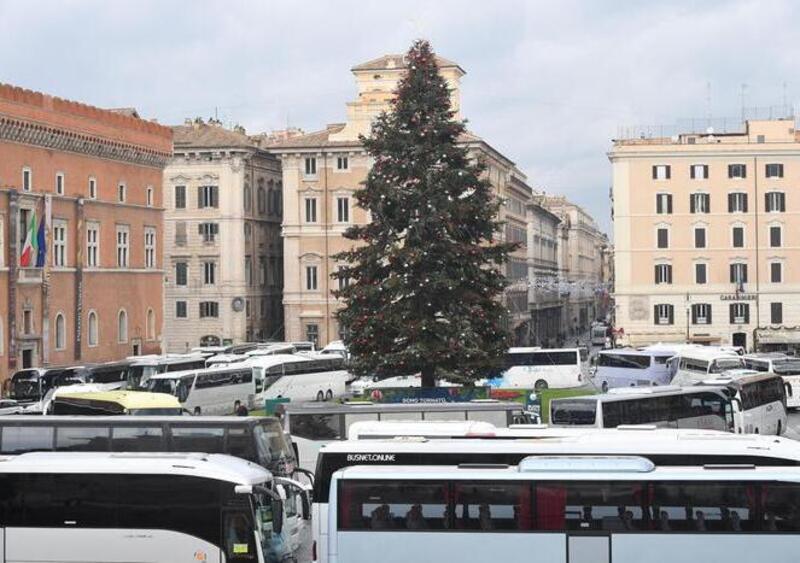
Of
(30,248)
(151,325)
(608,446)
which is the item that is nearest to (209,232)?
(151,325)

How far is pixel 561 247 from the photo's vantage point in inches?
5659

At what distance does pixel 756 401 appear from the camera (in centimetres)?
3962

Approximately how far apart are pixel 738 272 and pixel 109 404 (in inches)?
1798

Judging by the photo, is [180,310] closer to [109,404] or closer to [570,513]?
[109,404]

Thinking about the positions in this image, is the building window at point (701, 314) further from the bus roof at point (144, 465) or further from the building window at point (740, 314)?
the bus roof at point (144, 465)

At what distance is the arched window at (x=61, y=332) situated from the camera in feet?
202

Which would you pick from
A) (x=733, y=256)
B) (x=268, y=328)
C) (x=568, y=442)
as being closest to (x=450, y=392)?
(x=568, y=442)

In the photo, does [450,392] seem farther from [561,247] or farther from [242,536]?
[561,247]

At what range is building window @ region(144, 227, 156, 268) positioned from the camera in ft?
232

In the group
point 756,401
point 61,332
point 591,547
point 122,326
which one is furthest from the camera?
point 122,326

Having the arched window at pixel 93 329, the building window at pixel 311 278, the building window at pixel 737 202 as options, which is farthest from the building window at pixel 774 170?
the arched window at pixel 93 329

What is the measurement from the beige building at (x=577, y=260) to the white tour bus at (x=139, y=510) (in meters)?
103

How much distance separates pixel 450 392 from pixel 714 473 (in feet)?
78.6

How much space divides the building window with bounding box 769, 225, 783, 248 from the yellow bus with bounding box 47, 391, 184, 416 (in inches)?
1777
